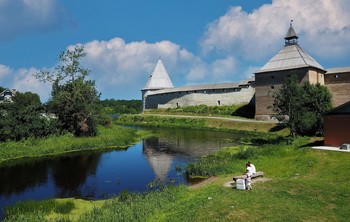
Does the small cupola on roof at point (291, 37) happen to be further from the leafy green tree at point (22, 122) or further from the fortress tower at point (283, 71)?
the leafy green tree at point (22, 122)

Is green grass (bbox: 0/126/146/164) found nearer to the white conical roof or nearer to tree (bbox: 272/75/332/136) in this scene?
tree (bbox: 272/75/332/136)

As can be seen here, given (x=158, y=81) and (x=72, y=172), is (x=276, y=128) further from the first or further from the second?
(x=158, y=81)

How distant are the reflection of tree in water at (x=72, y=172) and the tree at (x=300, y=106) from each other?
11963 mm

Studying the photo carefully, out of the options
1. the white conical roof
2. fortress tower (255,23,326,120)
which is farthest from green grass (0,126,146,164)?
the white conical roof

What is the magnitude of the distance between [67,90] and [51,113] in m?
3.05

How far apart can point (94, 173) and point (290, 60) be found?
25544mm

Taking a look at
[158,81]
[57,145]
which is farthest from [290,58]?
[158,81]

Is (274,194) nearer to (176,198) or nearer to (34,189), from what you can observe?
(176,198)

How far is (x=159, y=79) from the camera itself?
60.0 metres

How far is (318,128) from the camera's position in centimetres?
2258

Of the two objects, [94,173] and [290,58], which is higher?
[290,58]

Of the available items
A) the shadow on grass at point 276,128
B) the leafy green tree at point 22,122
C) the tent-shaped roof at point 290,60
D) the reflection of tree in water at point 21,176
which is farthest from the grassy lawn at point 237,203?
the tent-shaped roof at point 290,60

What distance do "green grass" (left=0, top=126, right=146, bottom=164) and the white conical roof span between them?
3261 centimetres

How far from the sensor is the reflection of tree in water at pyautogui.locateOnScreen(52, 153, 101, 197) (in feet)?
41.9
